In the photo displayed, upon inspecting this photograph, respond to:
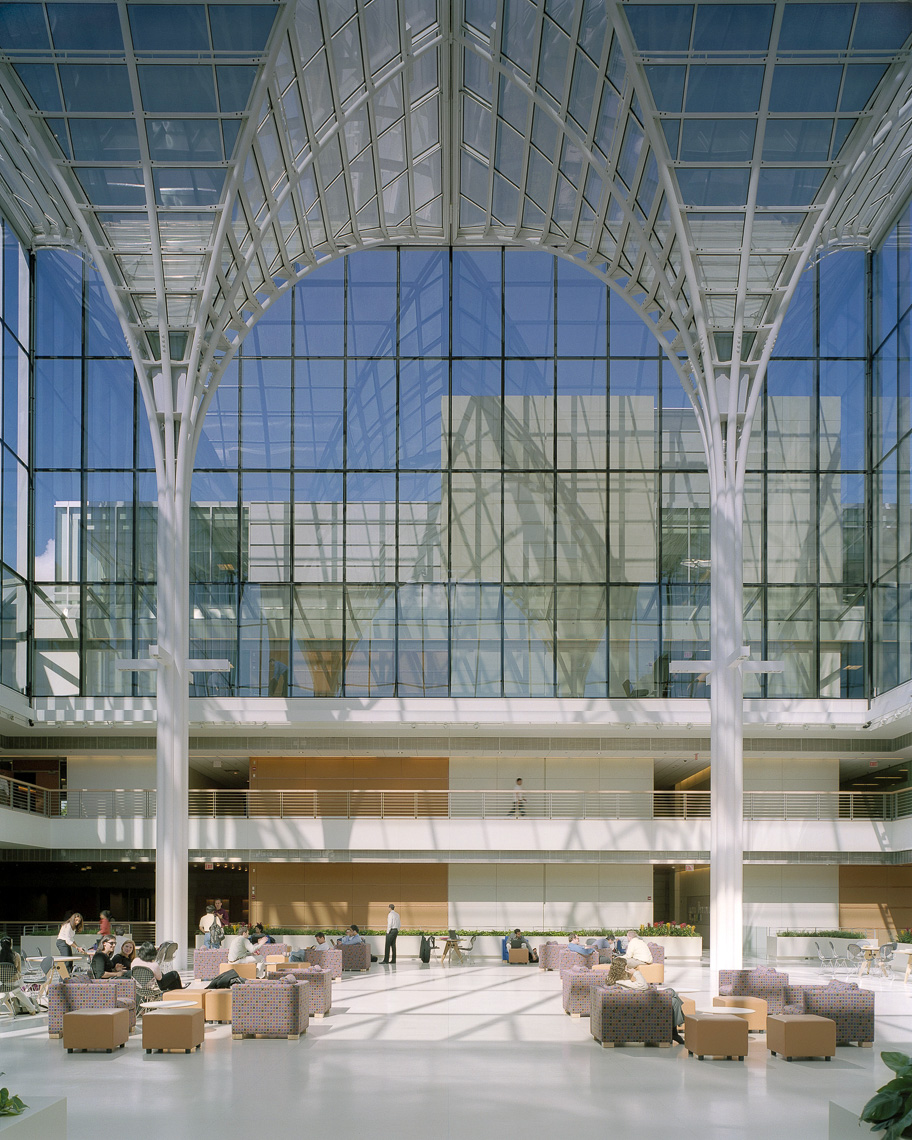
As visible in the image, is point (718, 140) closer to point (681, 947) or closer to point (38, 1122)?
point (681, 947)

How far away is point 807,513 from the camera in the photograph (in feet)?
135

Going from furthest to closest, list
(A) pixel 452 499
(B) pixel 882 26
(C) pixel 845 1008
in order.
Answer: (A) pixel 452 499 → (B) pixel 882 26 → (C) pixel 845 1008

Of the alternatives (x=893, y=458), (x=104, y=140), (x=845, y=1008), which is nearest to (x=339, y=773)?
(x=893, y=458)

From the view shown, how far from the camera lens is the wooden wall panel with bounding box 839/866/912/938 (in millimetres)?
41094

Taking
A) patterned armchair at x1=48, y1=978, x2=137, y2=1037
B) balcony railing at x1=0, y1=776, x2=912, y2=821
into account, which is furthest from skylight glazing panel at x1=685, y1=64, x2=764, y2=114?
balcony railing at x1=0, y1=776, x2=912, y2=821

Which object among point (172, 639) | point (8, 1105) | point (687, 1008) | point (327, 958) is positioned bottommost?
point (327, 958)

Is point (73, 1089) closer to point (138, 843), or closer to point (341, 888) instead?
point (138, 843)

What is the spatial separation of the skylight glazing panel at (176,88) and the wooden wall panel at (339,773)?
75.1 feet

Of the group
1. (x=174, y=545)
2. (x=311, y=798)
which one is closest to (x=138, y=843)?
(x=311, y=798)

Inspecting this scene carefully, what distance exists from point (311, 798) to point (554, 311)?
60.9 ft

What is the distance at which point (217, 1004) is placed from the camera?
2061cm

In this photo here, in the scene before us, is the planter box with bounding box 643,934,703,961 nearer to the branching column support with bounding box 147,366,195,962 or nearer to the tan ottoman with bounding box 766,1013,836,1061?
the branching column support with bounding box 147,366,195,962

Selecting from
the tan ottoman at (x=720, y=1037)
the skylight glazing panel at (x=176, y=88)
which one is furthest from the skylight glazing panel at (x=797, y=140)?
the tan ottoman at (x=720, y=1037)

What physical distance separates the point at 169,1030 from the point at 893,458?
28.5 m
